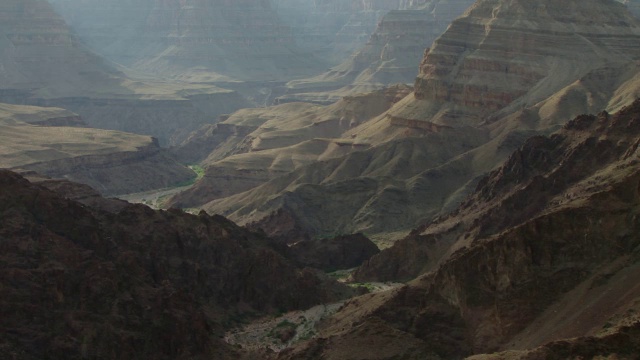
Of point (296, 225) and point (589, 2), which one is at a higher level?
point (589, 2)

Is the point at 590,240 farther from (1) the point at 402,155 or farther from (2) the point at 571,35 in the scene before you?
(2) the point at 571,35

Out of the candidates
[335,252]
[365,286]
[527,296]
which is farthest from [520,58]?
[527,296]

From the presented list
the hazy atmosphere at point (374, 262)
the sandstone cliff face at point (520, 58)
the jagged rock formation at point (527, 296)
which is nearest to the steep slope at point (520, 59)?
the sandstone cliff face at point (520, 58)

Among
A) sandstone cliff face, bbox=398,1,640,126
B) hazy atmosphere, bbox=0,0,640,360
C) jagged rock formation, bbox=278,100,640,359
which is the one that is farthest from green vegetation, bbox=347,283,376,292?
sandstone cliff face, bbox=398,1,640,126

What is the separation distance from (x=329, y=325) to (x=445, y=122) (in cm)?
10710

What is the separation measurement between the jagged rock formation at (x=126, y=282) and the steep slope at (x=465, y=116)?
48168 mm

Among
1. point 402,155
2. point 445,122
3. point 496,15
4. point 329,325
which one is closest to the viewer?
point 329,325

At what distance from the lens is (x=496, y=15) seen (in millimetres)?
195750

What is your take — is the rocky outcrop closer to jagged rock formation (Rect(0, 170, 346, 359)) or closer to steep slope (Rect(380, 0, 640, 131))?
jagged rock formation (Rect(0, 170, 346, 359))

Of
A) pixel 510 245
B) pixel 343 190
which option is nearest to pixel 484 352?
pixel 510 245

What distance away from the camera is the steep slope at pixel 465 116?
484 feet

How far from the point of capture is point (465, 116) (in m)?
184

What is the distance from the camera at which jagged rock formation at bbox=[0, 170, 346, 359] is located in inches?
2667

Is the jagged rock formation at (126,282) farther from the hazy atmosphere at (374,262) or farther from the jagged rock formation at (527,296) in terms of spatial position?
the jagged rock formation at (527,296)
